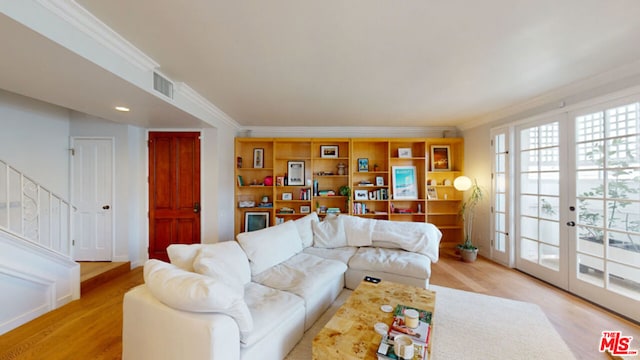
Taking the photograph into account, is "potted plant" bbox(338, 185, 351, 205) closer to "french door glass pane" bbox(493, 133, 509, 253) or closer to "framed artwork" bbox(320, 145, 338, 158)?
"framed artwork" bbox(320, 145, 338, 158)

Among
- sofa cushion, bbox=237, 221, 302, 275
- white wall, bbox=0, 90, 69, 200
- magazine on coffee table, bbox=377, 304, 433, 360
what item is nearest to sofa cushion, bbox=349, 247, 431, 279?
sofa cushion, bbox=237, 221, 302, 275

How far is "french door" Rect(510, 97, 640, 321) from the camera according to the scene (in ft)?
7.83

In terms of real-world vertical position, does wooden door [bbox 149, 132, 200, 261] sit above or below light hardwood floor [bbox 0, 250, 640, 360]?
above

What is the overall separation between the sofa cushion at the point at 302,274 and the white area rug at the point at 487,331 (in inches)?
13.9

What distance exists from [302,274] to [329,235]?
107cm

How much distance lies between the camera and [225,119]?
4.14 meters

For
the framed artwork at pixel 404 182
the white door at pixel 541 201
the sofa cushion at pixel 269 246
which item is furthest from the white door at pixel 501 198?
the sofa cushion at pixel 269 246

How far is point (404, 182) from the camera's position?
16.1 feet

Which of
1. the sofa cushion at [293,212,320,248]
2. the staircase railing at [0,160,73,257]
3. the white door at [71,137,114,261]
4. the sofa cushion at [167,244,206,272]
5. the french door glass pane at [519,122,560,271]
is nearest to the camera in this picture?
the sofa cushion at [167,244,206,272]

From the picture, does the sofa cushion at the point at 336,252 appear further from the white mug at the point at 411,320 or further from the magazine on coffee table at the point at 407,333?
the white mug at the point at 411,320

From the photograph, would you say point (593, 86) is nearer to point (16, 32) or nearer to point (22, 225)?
point (16, 32)

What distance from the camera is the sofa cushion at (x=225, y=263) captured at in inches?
70.6

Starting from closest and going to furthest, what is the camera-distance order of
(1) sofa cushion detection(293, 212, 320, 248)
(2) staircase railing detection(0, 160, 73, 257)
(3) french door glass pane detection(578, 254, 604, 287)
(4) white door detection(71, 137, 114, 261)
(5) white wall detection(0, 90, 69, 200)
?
(3) french door glass pane detection(578, 254, 604, 287), (2) staircase railing detection(0, 160, 73, 257), (5) white wall detection(0, 90, 69, 200), (1) sofa cushion detection(293, 212, 320, 248), (4) white door detection(71, 137, 114, 261)

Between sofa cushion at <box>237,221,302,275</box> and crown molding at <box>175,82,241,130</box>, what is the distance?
185 centimetres
